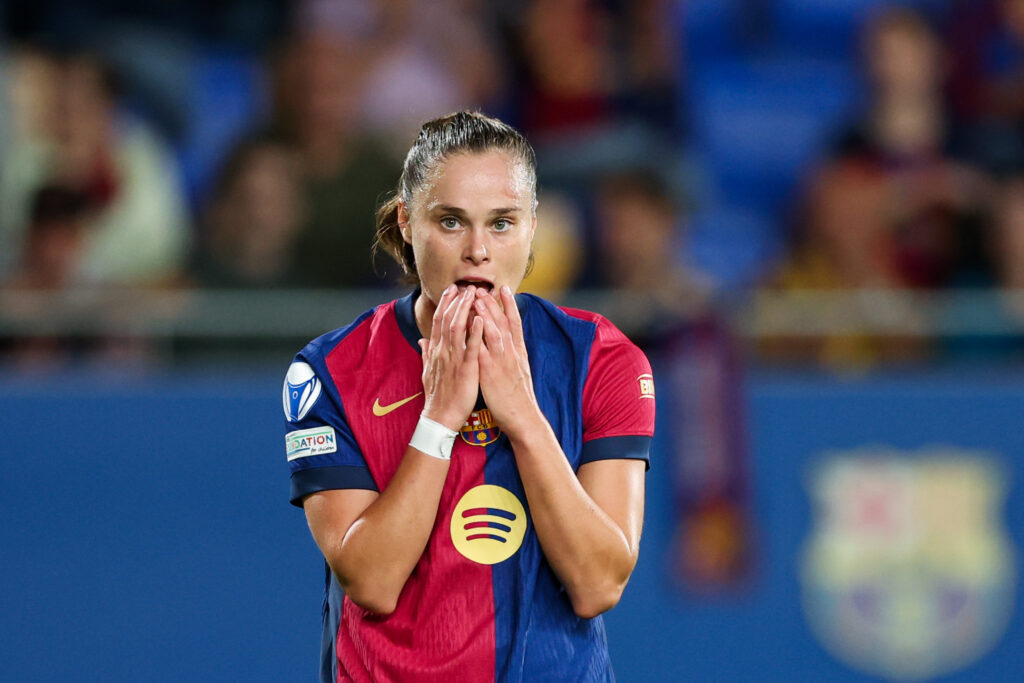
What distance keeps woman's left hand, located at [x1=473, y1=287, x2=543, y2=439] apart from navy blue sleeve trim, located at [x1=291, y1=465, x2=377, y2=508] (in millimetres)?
245

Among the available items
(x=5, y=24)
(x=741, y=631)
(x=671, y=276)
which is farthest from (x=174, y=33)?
(x=741, y=631)

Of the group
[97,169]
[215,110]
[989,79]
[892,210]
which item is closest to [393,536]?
[97,169]

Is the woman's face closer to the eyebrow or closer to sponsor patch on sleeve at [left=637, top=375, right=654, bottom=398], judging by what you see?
the eyebrow

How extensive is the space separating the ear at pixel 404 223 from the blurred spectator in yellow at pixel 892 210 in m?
2.68

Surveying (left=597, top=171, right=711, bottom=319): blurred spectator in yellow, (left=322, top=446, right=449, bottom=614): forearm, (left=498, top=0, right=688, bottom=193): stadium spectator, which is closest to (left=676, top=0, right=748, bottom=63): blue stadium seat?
(left=498, top=0, right=688, bottom=193): stadium spectator

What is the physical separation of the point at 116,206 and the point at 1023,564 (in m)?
3.64

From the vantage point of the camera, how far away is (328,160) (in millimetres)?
5328

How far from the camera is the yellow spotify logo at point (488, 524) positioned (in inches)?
85.0

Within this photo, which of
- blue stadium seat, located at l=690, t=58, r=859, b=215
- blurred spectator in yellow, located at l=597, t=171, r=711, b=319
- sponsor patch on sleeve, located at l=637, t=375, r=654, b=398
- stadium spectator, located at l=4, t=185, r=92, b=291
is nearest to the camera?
sponsor patch on sleeve, located at l=637, t=375, r=654, b=398

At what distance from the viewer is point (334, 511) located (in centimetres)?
220

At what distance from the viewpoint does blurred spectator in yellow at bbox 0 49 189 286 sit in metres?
5.14

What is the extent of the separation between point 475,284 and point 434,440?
28cm

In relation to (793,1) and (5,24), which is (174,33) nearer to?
(5,24)

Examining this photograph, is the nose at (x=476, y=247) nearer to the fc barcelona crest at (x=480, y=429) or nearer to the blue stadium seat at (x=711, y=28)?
the fc barcelona crest at (x=480, y=429)
